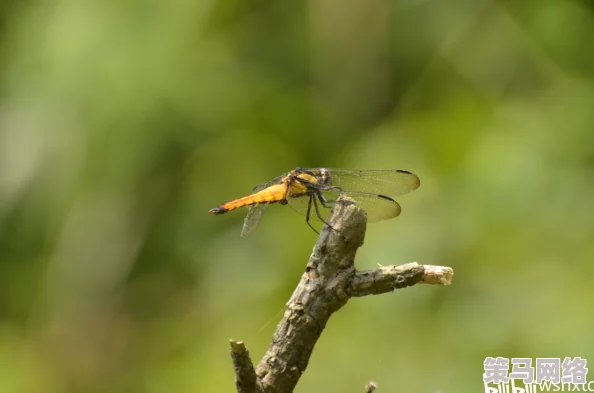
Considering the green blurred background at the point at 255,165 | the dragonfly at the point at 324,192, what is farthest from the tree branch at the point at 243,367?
the green blurred background at the point at 255,165

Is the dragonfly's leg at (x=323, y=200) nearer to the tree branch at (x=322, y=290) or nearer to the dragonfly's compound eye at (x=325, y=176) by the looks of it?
the dragonfly's compound eye at (x=325, y=176)

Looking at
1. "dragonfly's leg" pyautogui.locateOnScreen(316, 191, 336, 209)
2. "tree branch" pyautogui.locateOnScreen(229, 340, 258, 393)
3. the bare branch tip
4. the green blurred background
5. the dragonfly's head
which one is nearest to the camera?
"tree branch" pyautogui.locateOnScreen(229, 340, 258, 393)

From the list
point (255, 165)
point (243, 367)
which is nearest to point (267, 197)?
point (243, 367)

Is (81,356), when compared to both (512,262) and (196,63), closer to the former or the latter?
(196,63)

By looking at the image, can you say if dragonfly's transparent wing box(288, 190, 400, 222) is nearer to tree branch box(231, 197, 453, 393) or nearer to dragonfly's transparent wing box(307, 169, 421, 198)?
dragonfly's transparent wing box(307, 169, 421, 198)

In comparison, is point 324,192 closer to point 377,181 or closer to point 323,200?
point 323,200

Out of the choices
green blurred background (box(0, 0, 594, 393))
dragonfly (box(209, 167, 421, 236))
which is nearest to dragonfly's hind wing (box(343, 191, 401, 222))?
dragonfly (box(209, 167, 421, 236))
